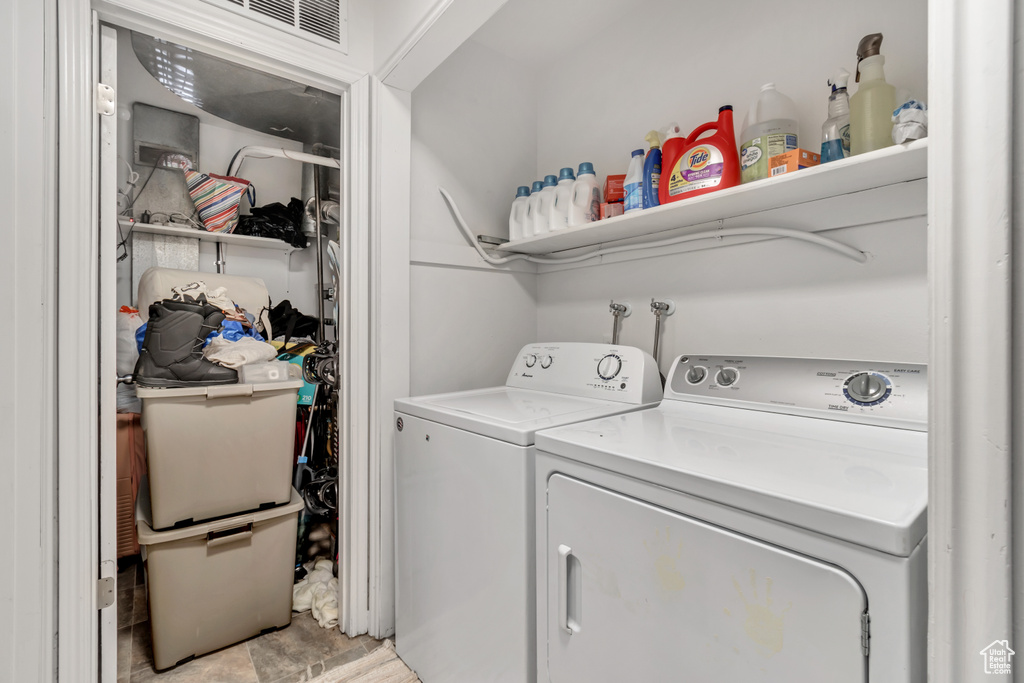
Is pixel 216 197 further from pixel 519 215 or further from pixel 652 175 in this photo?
pixel 652 175

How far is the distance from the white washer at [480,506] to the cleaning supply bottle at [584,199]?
500 millimetres

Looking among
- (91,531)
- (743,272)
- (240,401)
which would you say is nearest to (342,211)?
(240,401)

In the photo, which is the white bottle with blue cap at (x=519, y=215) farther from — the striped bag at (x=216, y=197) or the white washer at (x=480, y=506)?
the striped bag at (x=216, y=197)

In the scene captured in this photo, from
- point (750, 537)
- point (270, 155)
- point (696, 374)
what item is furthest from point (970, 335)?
point (270, 155)

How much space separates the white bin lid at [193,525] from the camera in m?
1.56

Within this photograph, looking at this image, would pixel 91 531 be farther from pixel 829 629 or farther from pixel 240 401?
pixel 829 629

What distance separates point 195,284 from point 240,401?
27.2 inches

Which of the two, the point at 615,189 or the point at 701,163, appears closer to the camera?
the point at 701,163

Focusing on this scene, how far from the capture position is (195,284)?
2.03m

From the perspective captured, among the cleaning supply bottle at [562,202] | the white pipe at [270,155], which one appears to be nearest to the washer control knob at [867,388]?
the cleaning supply bottle at [562,202]

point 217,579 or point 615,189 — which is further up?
point 615,189

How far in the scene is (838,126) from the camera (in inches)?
46.0

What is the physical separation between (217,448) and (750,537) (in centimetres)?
175

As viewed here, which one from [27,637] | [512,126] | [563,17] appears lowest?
[27,637]
